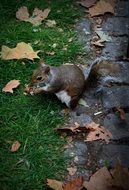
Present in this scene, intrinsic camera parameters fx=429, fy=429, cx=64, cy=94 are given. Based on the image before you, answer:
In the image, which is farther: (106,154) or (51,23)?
(51,23)

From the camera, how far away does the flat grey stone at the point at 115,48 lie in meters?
4.15

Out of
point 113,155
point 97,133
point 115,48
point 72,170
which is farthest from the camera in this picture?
point 115,48

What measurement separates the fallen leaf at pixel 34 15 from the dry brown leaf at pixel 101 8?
0.49m

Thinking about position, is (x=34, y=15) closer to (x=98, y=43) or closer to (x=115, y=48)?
(x=98, y=43)

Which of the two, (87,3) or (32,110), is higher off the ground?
(87,3)

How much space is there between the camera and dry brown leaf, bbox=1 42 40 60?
13.1ft

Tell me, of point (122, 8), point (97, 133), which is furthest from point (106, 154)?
point (122, 8)

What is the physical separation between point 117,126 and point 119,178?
1.93 feet

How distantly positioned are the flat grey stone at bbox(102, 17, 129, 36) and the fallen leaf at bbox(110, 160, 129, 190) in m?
1.82

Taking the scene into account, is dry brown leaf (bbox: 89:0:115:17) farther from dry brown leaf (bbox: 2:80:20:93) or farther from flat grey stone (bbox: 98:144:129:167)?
flat grey stone (bbox: 98:144:129:167)

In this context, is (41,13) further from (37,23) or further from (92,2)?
(92,2)

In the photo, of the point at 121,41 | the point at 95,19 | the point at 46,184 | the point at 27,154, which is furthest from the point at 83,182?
the point at 95,19

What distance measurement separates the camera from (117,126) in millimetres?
3453

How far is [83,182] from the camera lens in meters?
3.02
